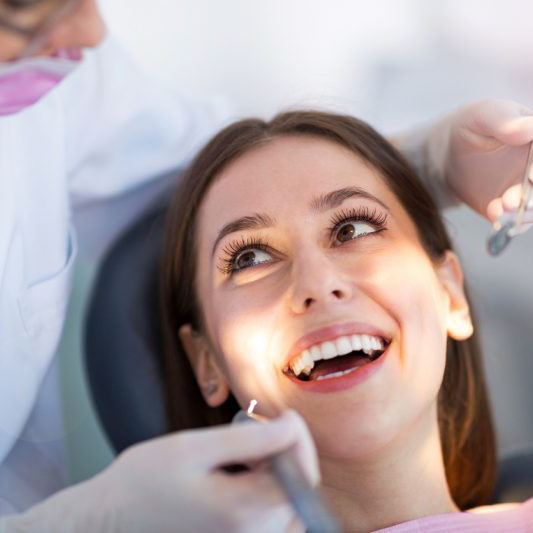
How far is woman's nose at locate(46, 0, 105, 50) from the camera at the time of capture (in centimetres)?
140

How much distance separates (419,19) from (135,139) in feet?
3.57

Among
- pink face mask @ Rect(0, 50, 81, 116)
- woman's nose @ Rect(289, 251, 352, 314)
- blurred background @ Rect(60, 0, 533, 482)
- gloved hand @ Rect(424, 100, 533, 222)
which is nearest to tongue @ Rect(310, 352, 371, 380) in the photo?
woman's nose @ Rect(289, 251, 352, 314)

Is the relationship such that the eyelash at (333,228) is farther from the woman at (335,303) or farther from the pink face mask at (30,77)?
the pink face mask at (30,77)

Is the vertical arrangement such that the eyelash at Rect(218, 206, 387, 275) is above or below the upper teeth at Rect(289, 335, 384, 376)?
above

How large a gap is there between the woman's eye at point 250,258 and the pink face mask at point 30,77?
524mm

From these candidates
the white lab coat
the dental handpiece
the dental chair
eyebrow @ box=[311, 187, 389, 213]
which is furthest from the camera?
the dental chair

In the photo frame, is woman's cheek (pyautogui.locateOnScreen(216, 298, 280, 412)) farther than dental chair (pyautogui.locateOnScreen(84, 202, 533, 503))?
No

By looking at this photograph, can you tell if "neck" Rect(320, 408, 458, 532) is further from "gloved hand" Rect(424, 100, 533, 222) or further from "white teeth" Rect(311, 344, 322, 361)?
"gloved hand" Rect(424, 100, 533, 222)

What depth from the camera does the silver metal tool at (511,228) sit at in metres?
1.02

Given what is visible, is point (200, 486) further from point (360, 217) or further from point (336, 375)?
point (360, 217)

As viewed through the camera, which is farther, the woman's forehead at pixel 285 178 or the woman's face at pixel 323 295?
the woman's forehead at pixel 285 178

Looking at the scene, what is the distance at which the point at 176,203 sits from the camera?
1274mm

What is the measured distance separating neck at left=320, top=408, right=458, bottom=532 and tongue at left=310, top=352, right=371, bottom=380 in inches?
4.9

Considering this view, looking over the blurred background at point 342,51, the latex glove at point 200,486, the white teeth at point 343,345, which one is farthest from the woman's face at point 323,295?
the blurred background at point 342,51
